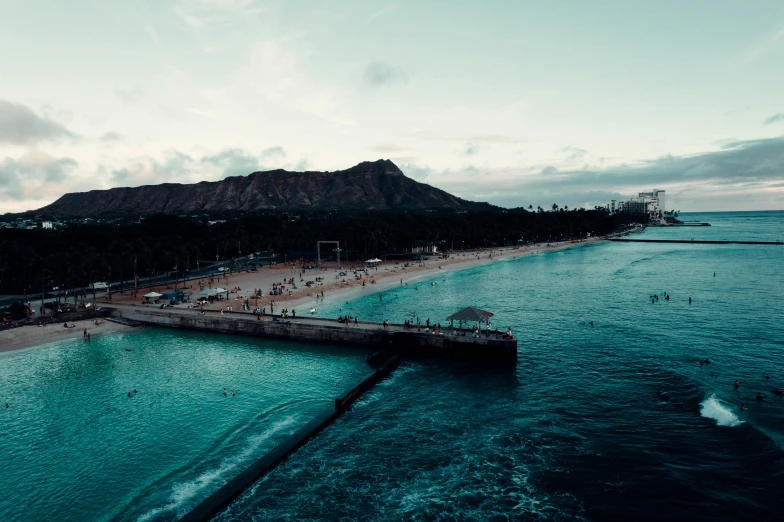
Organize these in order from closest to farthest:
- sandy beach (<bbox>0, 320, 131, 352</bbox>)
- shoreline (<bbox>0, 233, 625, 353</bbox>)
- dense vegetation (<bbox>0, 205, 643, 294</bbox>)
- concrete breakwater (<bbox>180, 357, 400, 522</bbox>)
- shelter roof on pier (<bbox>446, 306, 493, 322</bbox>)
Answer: concrete breakwater (<bbox>180, 357, 400, 522</bbox>) < shelter roof on pier (<bbox>446, 306, 493, 322</bbox>) < sandy beach (<bbox>0, 320, 131, 352</bbox>) < shoreline (<bbox>0, 233, 625, 353</bbox>) < dense vegetation (<bbox>0, 205, 643, 294</bbox>)

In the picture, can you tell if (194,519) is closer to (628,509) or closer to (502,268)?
(628,509)

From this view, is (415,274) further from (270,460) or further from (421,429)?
(270,460)

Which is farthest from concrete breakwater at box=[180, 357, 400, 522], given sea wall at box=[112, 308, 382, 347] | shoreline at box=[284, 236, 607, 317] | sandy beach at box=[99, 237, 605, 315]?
shoreline at box=[284, 236, 607, 317]

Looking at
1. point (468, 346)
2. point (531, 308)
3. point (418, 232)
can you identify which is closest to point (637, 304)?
point (531, 308)

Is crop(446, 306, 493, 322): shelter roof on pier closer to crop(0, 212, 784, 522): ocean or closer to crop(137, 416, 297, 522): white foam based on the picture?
crop(0, 212, 784, 522): ocean

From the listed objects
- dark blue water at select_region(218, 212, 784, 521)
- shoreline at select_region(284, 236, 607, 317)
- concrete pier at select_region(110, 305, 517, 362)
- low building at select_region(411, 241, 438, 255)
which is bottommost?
dark blue water at select_region(218, 212, 784, 521)

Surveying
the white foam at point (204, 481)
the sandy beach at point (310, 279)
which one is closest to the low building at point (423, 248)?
the sandy beach at point (310, 279)

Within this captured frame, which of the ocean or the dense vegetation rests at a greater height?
the dense vegetation
